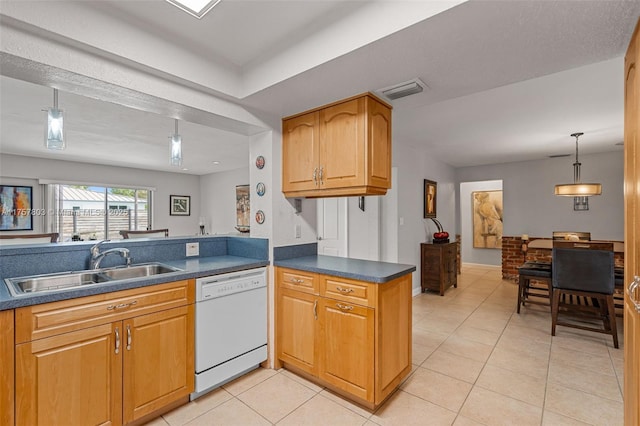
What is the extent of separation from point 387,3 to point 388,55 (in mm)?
245

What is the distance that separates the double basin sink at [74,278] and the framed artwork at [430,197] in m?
4.20

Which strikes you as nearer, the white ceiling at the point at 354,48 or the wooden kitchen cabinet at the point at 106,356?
the white ceiling at the point at 354,48

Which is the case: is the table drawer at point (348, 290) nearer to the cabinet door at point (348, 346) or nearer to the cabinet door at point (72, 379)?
the cabinet door at point (348, 346)

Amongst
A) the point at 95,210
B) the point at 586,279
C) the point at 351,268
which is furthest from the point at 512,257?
the point at 95,210

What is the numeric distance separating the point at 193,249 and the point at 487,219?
6.97 meters

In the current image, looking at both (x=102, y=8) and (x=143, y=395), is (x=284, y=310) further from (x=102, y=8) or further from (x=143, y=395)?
(x=102, y=8)

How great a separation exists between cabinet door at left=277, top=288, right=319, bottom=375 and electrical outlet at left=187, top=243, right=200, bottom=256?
2.76ft

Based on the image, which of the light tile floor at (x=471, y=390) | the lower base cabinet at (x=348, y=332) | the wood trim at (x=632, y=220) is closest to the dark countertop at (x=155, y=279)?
the lower base cabinet at (x=348, y=332)

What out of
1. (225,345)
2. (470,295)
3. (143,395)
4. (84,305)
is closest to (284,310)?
(225,345)

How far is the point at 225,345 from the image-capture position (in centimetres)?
219

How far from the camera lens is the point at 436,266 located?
15.4 ft

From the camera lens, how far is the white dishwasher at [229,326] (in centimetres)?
206

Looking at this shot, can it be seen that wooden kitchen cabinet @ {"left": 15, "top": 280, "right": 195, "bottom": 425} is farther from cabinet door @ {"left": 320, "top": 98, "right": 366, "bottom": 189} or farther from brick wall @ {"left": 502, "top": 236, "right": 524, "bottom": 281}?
brick wall @ {"left": 502, "top": 236, "right": 524, "bottom": 281}

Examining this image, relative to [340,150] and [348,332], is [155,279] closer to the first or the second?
[348,332]
